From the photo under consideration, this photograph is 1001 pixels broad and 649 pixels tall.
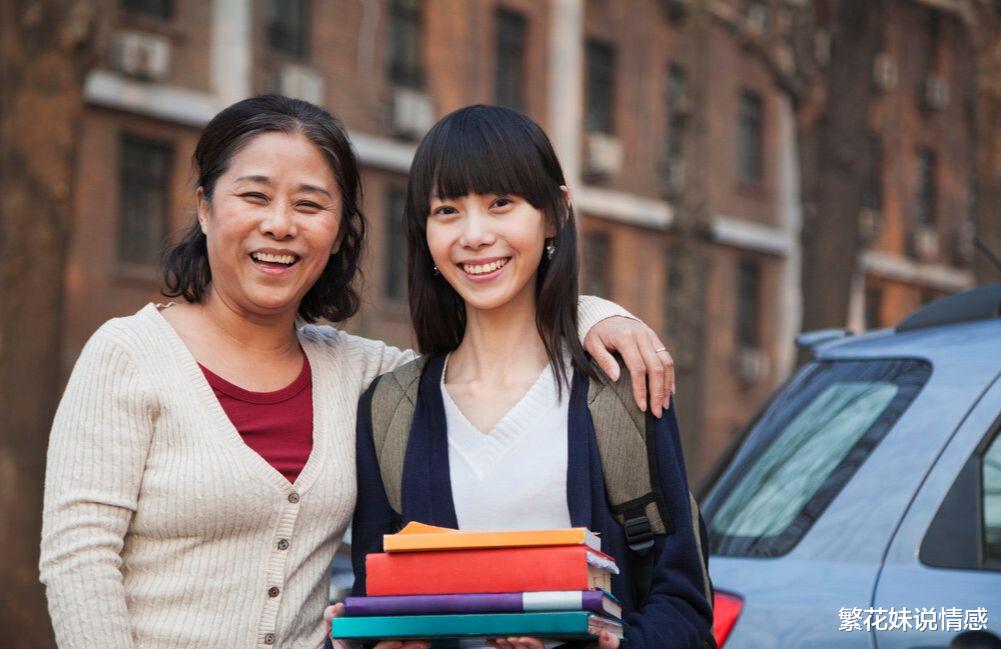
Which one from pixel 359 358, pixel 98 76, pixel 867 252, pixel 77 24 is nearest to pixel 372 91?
pixel 98 76

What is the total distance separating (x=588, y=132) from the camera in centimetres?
2609

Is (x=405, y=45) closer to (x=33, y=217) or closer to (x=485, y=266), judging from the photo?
(x=33, y=217)

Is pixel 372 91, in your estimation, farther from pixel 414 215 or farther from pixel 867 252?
pixel 414 215

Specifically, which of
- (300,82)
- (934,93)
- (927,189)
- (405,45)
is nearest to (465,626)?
(300,82)

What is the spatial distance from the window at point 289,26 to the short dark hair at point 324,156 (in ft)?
58.3

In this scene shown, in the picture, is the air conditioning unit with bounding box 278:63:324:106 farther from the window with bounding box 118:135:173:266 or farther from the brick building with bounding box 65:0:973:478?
the window with bounding box 118:135:173:266

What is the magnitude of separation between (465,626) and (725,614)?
3.14 ft

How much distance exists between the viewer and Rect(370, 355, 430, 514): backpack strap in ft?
10.2

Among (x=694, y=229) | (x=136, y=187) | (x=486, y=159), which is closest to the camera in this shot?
(x=486, y=159)

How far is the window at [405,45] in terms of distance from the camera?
74.2ft

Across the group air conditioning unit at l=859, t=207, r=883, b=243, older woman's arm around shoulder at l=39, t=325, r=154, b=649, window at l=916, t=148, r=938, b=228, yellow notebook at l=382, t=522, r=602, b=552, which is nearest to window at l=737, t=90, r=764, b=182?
air conditioning unit at l=859, t=207, r=883, b=243

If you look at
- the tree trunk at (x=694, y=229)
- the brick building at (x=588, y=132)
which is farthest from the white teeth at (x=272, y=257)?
the brick building at (x=588, y=132)

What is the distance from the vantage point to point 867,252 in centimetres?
3291

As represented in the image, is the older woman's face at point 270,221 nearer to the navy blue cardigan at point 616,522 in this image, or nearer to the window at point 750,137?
the navy blue cardigan at point 616,522
